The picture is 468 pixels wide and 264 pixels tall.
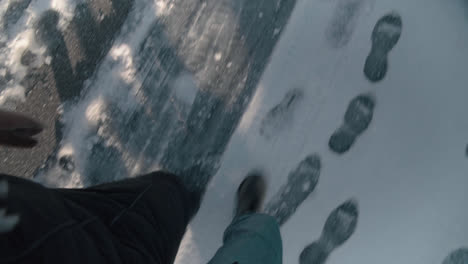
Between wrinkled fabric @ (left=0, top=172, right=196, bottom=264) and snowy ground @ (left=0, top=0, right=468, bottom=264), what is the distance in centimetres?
20

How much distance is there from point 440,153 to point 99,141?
0.92m

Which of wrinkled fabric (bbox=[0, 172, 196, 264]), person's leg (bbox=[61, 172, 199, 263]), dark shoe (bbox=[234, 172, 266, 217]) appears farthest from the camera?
dark shoe (bbox=[234, 172, 266, 217])

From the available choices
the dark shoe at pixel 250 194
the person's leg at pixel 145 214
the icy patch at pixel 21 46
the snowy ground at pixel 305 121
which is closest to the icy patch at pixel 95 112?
the snowy ground at pixel 305 121

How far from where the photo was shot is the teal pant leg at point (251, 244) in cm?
63

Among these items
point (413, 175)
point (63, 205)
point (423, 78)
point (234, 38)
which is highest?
point (423, 78)

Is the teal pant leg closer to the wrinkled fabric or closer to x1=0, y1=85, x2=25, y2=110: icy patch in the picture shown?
the wrinkled fabric

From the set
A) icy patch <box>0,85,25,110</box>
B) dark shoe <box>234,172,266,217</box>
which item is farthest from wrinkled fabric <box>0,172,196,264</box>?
icy patch <box>0,85,25,110</box>

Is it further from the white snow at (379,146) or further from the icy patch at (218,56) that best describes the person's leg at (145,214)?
the icy patch at (218,56)

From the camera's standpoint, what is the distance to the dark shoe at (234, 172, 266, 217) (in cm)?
86

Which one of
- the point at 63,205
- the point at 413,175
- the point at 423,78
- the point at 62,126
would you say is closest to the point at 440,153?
the point at 413,175

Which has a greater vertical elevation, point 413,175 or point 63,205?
point 413,175

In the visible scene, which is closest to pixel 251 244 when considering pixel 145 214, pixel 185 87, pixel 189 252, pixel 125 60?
pixel 145 214

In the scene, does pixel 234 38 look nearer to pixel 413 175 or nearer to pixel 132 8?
pixel 132 8

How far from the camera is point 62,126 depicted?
0.91 meters
